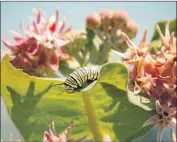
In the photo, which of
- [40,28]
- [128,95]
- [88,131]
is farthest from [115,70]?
[40,28]

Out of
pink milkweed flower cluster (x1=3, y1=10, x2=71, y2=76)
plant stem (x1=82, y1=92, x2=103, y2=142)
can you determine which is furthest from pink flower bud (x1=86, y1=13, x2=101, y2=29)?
plant stem (x1=82, y1=92, x2=103, y2=142)

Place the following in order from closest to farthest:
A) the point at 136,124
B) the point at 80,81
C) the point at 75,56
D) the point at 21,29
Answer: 1. the point at 80,81
2. the point at 136,124
3. the point at 21,29
4. the point at 75,56

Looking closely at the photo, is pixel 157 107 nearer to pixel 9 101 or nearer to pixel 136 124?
pixel 136 124

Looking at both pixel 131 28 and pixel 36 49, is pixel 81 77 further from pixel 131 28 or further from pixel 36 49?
pixel 131 28

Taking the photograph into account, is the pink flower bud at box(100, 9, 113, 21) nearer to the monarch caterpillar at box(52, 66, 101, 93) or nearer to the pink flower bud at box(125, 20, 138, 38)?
the pink flower bud at box(125, 20, 138, 38)

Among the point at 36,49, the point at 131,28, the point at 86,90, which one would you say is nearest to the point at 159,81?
the point at 86,90
